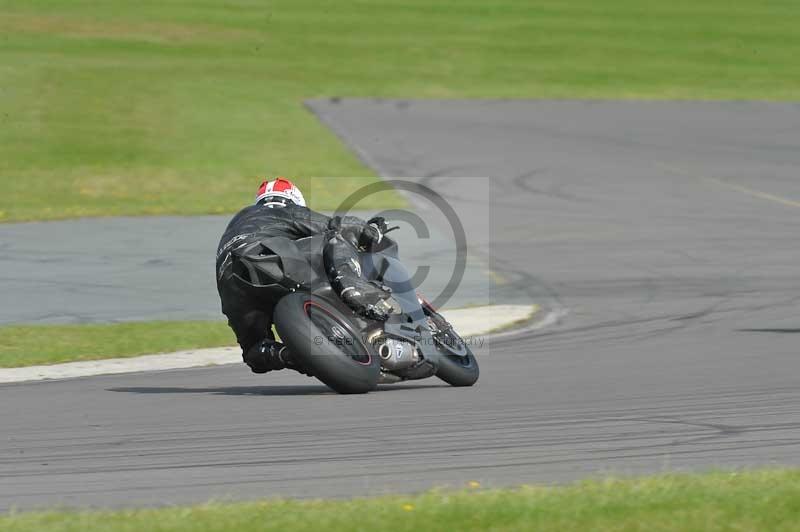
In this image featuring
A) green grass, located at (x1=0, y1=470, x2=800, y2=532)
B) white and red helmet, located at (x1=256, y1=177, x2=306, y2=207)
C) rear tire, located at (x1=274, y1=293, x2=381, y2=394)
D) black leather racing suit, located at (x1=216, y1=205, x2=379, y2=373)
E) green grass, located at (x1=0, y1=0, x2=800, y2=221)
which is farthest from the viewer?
green grass, located at (x1=0, y1=0, x2=800, y2=221)

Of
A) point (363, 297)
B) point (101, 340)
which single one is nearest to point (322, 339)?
point (363, 297)

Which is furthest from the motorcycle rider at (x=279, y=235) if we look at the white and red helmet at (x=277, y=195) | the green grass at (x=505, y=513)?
the green grass at (x=505, y=513)

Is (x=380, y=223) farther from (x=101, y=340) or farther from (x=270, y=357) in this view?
(x=101, y=340)

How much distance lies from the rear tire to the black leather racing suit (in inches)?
9.4

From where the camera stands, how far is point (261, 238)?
9680 millimetres

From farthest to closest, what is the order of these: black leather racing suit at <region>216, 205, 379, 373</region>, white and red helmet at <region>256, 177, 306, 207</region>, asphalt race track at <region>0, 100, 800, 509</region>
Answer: white and red helmet at <region>256, 177, 306, 207</region> < black leather racing suit at <region>216, 205, 379, 373</region> < asphalt race track at <region>0, 100, 800, 509</region>

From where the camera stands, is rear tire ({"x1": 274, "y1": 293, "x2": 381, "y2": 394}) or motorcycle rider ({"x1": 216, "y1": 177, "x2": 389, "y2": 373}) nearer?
rear tire ({"x1": 274, "y1": 293, "x2": 381, "y2": 394})

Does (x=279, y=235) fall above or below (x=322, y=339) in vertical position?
above

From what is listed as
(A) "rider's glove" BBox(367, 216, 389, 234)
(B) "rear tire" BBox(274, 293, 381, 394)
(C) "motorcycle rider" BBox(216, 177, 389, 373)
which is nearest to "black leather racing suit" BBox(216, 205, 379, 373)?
(C) "motorcycle rider" BBox(216, 177, 389, 373)

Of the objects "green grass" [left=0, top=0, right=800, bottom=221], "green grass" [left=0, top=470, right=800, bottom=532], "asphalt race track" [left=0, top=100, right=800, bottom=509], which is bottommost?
"green grass" [left=0, top=470, right=800, bottom=532]

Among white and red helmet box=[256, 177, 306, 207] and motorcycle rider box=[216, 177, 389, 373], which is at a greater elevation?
white and red helmet box=[256, 177, 306, 207]

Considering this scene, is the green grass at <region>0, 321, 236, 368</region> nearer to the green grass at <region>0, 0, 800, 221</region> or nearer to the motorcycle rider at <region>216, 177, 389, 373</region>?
the motorcycle rider at <region>216, 177, 389, 373</region>

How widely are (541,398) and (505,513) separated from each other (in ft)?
11.6

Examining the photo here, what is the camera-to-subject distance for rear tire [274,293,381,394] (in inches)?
366
